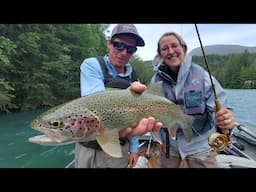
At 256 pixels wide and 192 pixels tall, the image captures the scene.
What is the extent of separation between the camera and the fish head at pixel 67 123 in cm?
108

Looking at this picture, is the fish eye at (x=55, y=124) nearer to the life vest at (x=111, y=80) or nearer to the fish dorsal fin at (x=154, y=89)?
the life vest at (x=111, y=80)

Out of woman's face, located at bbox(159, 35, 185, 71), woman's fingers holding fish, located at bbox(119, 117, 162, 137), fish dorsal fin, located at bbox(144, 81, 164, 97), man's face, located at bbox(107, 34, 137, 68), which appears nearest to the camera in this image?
woman's fingers holding fish, located at bbox(119, 117, 162, 137)

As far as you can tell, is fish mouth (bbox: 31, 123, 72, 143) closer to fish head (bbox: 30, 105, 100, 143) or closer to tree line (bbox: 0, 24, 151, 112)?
fish head (bbox: 30, 105, 100, 143)

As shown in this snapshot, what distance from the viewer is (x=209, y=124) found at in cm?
164

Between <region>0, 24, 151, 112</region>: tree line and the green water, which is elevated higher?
<region>0, 24, 151, 112</region>: tree line

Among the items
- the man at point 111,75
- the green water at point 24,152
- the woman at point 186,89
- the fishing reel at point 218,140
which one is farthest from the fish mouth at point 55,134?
the green water at point 24,152

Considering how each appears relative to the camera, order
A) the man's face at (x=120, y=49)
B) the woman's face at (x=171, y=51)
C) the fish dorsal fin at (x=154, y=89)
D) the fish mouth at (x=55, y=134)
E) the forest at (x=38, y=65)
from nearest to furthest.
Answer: the fish mouth at (x=55, y=134) → the fish dorsal fin at (x=154, y=89) → the man's face at (x=120, y=49) → the woman's face at (x=171, y=51) → the forest at (x=38, y=65)

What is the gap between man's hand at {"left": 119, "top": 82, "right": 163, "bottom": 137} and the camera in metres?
1.20

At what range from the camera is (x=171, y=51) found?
5.14 feet

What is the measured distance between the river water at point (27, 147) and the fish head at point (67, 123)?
7.69 ft

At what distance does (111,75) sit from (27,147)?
4.52 meters

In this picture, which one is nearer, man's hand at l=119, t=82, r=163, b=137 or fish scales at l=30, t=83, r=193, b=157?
fish scales at l=30, t=83, r=193, b=157

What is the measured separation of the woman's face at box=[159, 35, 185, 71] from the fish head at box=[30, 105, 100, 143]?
2.22 ft

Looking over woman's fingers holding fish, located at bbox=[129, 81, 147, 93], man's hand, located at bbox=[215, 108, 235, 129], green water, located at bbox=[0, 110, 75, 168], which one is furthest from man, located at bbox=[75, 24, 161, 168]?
green water, located at bbox=[0, 110, 75, 168]
